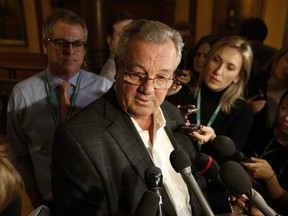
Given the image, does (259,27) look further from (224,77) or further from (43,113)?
(43,113)

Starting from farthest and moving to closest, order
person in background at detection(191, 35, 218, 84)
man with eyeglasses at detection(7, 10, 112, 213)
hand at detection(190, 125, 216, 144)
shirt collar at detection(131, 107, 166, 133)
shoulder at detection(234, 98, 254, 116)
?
person in background at detection(191, 35, 218, 84) < shoulder at detection(234, 98, 254, 116) < man with eyeglasses at detection(7, 10, 112, 213) < hand at detection(190, 125, 216, 144) < shirt collar at detection(131, 107, 166, 133)

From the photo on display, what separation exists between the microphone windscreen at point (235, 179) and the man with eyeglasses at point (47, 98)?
880 mm

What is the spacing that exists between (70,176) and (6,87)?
3601 millimetres

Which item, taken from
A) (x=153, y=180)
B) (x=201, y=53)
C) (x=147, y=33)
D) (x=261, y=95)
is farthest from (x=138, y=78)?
(x=201, y=53)

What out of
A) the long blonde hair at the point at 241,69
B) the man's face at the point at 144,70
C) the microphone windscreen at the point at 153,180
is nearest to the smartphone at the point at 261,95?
the long blonde hair at the point at 241,69

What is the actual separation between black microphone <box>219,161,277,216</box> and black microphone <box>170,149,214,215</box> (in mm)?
Result: 123

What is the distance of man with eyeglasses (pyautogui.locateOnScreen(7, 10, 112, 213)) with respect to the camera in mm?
1446

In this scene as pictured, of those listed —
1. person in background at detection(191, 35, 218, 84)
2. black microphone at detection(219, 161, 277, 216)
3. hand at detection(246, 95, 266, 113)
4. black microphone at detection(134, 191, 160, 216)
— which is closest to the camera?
black microphone at detection(134, 191, 160, 216)

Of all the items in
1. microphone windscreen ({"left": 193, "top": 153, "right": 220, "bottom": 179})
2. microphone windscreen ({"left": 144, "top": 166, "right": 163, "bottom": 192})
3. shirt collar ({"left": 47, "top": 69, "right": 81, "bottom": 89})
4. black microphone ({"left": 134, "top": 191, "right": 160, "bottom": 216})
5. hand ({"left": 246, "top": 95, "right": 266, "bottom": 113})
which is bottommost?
hand ({"left": 246, "top": 95, "right": 266, "bottom": 113})

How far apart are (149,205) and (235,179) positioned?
0.29 m

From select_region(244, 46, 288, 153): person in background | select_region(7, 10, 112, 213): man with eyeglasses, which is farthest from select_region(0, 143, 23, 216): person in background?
select_region(244, 46, 288, 153): person in background

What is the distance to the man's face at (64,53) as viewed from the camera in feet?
4.73

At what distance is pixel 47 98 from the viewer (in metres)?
1.48

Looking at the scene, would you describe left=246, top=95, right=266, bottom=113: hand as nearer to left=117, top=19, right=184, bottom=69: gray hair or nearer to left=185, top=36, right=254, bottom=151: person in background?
left=185, top=36, right=254, bottom=151: person in background
